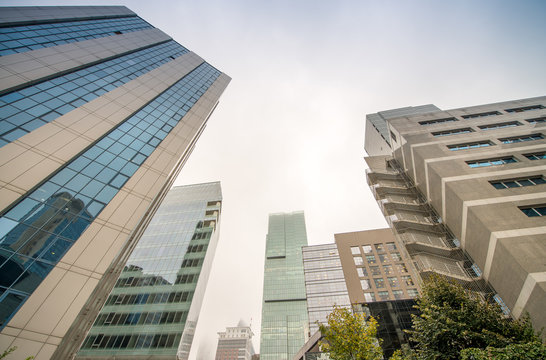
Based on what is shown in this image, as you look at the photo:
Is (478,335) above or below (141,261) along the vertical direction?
below

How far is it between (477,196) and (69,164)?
108ft

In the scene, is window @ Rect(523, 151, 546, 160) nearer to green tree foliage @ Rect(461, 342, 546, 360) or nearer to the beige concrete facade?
green tree foliage @ Rect(461, 342, 546, 360)

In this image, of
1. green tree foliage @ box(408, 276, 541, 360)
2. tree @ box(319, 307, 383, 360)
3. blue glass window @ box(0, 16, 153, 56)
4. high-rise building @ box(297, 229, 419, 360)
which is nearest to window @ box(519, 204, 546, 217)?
green tree foliage @ box(408, 276, 541, 360)

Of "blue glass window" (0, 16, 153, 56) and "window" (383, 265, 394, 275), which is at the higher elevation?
"blue glass window" (0, 16, 153, 56)

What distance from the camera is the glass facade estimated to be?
67.8m

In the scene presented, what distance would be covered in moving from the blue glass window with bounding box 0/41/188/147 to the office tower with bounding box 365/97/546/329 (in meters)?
33.4

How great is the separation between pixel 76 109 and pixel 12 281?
15.0 meters

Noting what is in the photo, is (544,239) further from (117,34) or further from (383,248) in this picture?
(117,34)

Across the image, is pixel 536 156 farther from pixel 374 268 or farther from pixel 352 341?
pixel 374 268

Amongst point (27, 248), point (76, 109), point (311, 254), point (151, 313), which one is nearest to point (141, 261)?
point (151, 313)

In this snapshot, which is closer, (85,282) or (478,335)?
(478,335)

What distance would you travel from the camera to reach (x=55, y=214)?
1270 centimetres

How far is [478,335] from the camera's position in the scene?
10.4m

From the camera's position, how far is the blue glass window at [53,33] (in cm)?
2142
